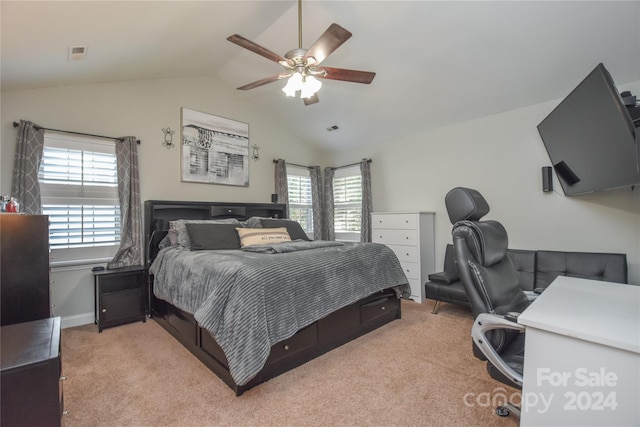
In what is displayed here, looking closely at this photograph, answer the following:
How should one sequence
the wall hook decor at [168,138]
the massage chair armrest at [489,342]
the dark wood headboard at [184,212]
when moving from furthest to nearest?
the wall hook decor at [168,138]
the dark wood headboard at [184,212]
the massage chair armrest at [489,342]

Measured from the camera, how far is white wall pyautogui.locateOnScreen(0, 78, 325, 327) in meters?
2.79

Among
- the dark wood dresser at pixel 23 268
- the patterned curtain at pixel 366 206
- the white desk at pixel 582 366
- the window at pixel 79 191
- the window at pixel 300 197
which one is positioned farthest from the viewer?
the window at pixel 300 197

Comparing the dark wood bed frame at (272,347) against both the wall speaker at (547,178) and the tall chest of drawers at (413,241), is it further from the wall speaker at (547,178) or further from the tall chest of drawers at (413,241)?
the wall speaker at (547,178)

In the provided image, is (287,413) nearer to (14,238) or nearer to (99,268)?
(14,238)

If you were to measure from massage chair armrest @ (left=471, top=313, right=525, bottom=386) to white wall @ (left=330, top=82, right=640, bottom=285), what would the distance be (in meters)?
2.54

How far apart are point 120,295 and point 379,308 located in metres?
2.69

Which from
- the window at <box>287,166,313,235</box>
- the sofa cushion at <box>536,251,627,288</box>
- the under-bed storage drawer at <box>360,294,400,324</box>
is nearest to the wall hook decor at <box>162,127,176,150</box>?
the window at <box>287,166,313,235</box>

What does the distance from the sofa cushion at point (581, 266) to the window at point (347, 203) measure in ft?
8.34

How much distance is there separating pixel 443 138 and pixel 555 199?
4.93 ft

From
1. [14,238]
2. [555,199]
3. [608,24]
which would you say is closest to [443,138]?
[555,199]

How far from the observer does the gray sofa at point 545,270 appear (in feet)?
8.55

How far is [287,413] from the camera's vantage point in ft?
5.38

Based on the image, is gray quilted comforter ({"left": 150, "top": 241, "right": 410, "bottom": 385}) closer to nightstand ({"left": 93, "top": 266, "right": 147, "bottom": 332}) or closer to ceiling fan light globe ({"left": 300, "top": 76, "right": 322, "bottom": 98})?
nightstand ({"left": 93, "top": 266, "right": 147, "bottom": 332})

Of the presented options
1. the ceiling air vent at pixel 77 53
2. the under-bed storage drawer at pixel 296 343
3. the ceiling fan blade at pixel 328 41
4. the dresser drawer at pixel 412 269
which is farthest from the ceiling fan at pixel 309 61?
the dresser drawer at pixel 412 269
